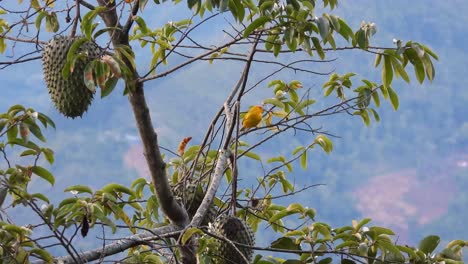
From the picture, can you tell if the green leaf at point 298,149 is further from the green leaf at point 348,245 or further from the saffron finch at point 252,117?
the green leaf at point 348,245

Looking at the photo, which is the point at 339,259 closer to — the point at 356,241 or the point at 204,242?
the point at 356,241

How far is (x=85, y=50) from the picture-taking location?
7.56ft

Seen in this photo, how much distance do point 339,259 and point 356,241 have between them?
7 centimetres

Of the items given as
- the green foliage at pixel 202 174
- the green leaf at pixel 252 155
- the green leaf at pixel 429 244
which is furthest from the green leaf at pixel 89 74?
the green leaf at pixel 252 155

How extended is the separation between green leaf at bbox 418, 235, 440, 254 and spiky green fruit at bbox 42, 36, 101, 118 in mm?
1010

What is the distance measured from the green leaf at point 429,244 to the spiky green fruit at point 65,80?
3.31 feet

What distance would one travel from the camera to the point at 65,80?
7.83 feet

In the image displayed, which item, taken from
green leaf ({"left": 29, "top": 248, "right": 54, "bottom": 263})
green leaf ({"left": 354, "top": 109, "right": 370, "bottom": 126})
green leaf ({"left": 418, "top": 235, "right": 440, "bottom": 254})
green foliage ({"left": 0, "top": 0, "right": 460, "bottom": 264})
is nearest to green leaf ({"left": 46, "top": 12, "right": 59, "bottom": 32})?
green foliage ({"left": 0, "top": 0, "right": 460, "bottom": 264})

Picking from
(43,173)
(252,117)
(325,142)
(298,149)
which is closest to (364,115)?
(325,142)

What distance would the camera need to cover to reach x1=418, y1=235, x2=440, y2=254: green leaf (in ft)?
7.81

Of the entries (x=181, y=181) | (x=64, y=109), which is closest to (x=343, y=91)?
(x=181, y=181)

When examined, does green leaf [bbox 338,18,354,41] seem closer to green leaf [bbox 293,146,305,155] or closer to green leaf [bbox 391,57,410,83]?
green leaf [bbox 391,57,410,83]

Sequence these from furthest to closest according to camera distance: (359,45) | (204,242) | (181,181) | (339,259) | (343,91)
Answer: (343,91)
(181,181)
(359,45)
(339,259)
(204,242)

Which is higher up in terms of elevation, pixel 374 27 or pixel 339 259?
pixel 374 27
